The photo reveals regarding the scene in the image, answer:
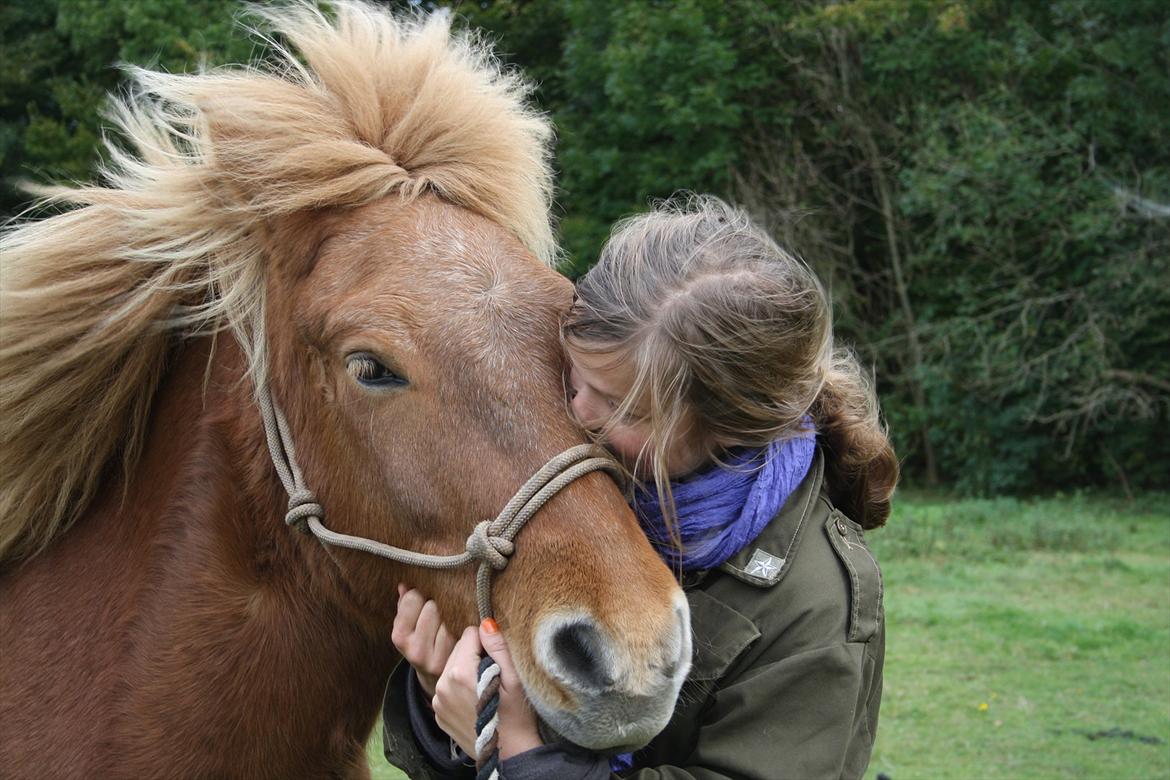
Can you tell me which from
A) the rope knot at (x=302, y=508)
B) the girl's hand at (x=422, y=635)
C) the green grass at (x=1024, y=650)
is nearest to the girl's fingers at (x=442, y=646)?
the girl's hand at (x=422, y=635)

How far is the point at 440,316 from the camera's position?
6.44 ft

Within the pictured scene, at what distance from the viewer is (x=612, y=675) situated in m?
1.66

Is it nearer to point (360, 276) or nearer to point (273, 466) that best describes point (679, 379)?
point (360, 276)

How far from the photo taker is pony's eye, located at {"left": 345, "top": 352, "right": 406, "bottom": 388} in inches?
78.4

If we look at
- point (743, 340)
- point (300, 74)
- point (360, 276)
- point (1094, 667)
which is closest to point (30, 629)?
point (360, 276)

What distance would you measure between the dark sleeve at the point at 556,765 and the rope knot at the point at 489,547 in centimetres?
31

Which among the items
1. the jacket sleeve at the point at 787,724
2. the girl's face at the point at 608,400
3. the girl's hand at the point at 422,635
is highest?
the girl's face at the point at 608,400

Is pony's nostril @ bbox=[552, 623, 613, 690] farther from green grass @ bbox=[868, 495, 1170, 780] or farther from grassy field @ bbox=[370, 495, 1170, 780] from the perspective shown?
green grass @ bbox=[868, 495, 1170, 780]

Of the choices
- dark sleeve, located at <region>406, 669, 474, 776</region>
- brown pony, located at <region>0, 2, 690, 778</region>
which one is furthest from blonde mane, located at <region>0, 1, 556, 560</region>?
dark sleeve, located at <region>406, 669, 474, 776</region>

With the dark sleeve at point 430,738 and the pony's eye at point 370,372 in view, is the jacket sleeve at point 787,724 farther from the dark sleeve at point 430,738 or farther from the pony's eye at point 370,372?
the pony's eye at point 370,372

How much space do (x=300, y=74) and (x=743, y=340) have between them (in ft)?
4.32

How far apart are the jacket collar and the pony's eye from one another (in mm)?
686

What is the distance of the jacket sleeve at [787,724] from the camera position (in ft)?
5.93

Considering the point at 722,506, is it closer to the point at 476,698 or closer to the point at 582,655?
the point at 582,655
